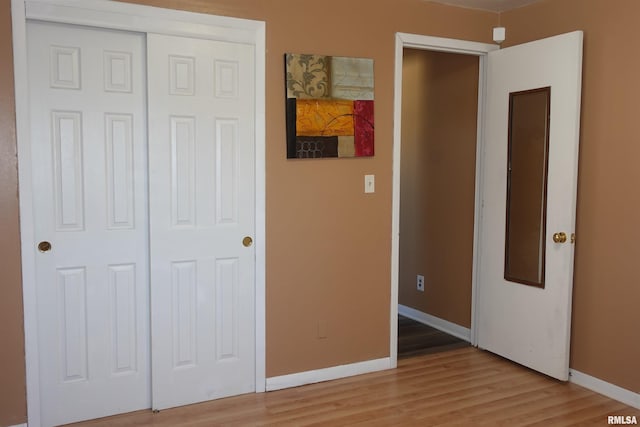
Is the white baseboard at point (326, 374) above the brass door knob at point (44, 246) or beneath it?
beneath

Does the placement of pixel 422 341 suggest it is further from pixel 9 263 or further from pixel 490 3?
pixel 9 263

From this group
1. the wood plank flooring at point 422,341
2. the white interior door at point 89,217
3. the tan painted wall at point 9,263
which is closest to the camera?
the tan painted wall at point 9,263

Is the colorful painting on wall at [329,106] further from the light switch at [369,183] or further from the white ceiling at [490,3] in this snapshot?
the white ceiling at [490,3]

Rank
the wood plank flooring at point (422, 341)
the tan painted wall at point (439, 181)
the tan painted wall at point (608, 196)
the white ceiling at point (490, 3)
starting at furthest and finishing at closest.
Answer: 1. the tan painted wall at point (439, 181)
2. the wood plank flooring at point (422, 341)
3. the white ceiling at point (490, 3)
4. the tan painted wall at point (608, 196)

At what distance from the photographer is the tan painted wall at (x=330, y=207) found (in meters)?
3.21

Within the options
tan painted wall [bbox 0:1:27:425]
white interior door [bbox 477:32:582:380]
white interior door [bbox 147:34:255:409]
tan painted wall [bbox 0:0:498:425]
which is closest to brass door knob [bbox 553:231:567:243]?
white interior door [bbox 477:32:582:380]

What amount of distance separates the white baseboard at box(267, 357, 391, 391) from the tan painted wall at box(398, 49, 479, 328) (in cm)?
98

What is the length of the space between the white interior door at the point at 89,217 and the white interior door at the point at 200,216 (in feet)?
0.31

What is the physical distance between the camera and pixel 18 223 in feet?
8.75

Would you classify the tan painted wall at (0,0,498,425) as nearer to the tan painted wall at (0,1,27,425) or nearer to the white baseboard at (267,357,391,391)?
the white baseboard at (267,357,391,391)

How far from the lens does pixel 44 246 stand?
274 centimetres

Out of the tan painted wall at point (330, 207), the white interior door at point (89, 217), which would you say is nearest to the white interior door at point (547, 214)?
the tan painted wall at point (330, 207)

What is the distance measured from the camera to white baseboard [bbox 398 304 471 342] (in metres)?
4.29

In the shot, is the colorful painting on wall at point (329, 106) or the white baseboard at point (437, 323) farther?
the white baseboard at point (437, 323)
